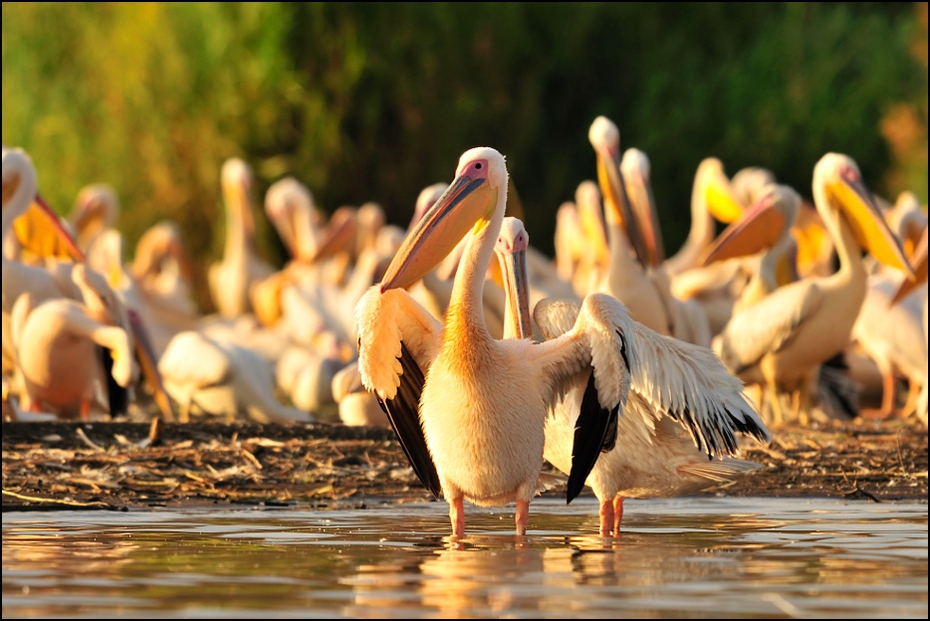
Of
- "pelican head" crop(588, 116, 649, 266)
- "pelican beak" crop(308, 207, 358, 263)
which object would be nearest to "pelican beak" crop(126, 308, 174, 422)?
"pelican head" crop(588, 116, 649, 266)

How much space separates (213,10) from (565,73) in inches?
170

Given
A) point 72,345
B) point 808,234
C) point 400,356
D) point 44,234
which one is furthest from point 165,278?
point 400,356

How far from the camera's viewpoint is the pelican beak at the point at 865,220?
Answer: 11.1 metres

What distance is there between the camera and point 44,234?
12.3 metres

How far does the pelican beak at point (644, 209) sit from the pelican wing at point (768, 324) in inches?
52.8

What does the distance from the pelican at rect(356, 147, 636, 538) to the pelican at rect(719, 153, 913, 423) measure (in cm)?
477

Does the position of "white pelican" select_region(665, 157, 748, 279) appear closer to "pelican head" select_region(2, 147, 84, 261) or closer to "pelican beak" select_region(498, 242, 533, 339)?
"pelican head" select_region(2, 147, 84, 261)

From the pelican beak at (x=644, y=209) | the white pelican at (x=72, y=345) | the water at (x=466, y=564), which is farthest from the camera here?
the pelican beak at (x=644, y=209)

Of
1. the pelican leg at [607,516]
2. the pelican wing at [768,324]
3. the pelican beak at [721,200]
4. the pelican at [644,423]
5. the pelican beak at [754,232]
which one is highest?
the pelican beak at [721,200]

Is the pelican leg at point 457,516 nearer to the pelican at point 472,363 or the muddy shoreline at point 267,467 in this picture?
the pelican at point 472,363

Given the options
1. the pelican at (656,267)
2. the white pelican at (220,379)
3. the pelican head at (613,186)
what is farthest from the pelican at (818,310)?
the white pelican at (220,379)

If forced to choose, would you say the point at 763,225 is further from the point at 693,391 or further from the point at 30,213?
the point at 693,391

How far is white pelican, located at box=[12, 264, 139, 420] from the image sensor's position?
369 inches

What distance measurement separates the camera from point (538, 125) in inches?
790
